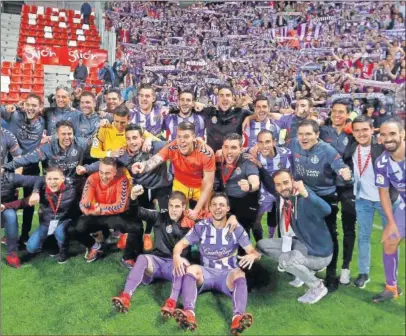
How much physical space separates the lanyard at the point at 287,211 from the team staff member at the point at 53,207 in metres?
1.06

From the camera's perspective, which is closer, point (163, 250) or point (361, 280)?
point (361, 280)

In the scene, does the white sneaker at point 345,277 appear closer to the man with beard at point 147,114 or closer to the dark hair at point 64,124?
the man with beard at point 147,114

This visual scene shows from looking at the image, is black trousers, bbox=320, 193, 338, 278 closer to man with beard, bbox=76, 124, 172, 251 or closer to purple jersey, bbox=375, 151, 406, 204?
purple jersey, bbox=375, 151, 406, 204

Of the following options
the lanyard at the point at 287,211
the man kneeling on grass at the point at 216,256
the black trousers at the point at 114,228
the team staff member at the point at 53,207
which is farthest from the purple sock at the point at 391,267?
the team staff member at the point at 53,207

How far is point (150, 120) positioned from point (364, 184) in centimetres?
99

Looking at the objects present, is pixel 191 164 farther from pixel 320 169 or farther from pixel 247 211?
pixel 320 169

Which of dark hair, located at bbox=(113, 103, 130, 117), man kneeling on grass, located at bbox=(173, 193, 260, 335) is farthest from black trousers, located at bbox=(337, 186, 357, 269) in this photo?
dark hair, located at bbox=(113, 103, 130, 117)

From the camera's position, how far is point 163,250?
86.3 inches

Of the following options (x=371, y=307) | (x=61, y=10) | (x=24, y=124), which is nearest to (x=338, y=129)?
(x=371, y=307)

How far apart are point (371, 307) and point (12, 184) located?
181cm

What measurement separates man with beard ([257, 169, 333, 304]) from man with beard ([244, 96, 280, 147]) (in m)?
0.21

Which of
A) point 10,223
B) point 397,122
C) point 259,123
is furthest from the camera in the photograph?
point 10,223

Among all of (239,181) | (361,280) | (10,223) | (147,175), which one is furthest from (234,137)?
(10,223)

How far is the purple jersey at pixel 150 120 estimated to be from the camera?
2227 millimetres
